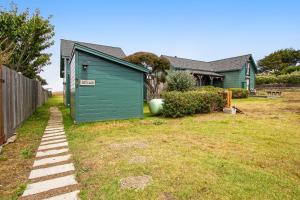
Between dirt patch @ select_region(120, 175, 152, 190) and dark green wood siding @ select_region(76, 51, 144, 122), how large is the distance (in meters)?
6.24

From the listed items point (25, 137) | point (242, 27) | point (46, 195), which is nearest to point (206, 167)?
point (46, 195)

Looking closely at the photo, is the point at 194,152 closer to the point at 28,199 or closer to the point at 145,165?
the point at 145,165

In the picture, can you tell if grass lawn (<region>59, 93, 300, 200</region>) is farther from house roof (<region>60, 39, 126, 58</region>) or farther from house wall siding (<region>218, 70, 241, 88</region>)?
house wall siding (<region>218, 70, 241, 88</region>)

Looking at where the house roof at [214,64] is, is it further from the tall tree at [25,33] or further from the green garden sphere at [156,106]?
the green garden sphere at [156,106]

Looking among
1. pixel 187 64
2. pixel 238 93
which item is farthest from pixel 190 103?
pixel 187 64

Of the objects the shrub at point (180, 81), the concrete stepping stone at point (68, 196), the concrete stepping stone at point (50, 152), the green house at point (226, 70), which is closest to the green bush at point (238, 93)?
the green house at point (226, 70)

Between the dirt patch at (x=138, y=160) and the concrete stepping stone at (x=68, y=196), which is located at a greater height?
the dirt patch at (x=138, y=160)

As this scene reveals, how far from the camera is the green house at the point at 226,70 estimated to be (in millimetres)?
28969

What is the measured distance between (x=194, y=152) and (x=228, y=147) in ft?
3.42

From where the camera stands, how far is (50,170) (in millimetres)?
3996

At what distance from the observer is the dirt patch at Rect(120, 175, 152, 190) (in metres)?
3.20

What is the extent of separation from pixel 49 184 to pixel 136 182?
1411 mm

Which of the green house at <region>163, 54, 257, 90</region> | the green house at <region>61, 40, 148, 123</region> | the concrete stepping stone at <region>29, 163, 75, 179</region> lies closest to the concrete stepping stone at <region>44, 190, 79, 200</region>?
the concrete stepping stone at <region>29, 163, 75, 179</region>

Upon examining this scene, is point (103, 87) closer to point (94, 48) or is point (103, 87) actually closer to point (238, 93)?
point (94, 48)
